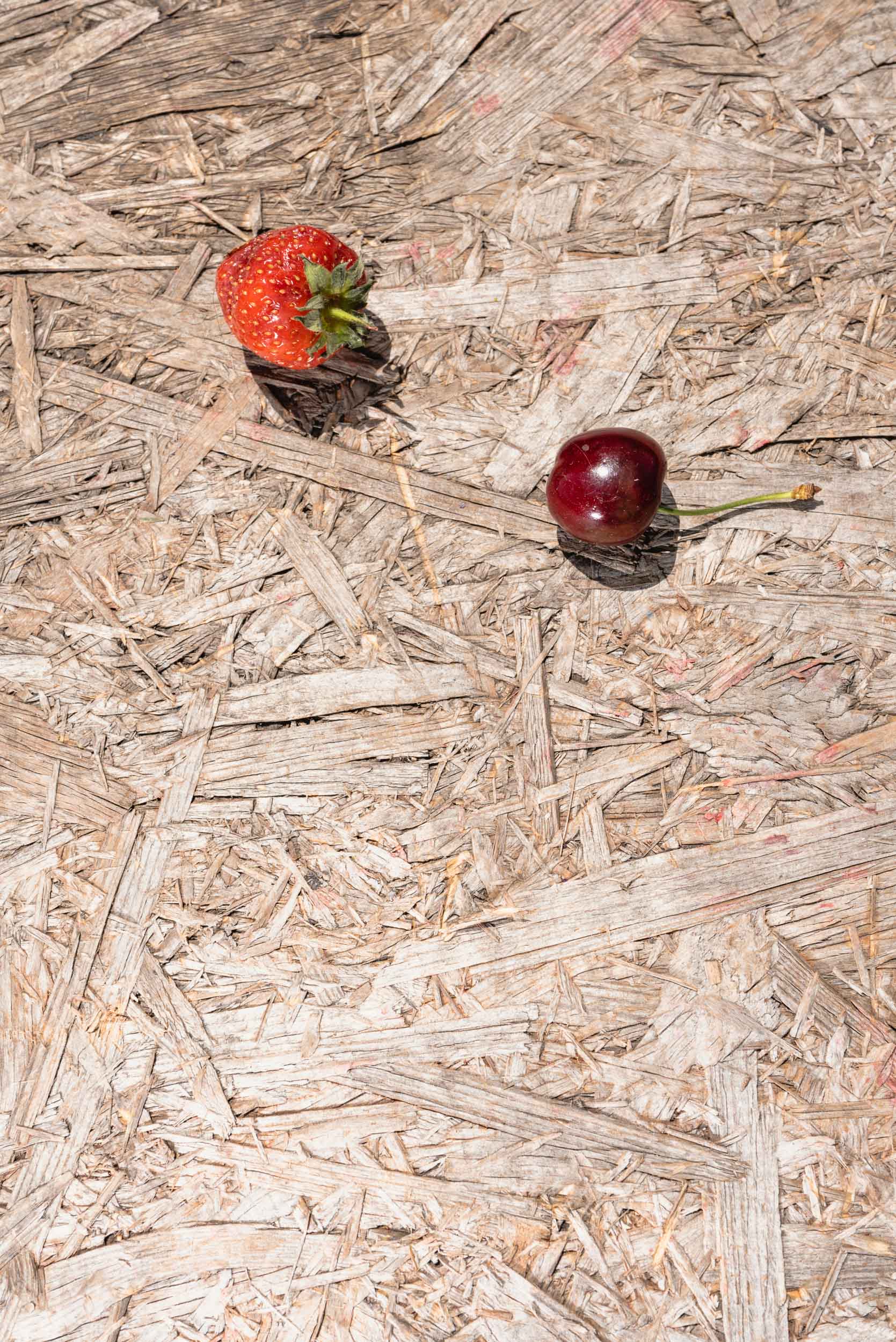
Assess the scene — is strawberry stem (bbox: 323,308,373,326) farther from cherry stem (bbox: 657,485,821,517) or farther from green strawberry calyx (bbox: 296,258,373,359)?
cherry stem (bbox: 657,485,821,517)

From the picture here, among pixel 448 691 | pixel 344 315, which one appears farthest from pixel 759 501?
pixel 344 315

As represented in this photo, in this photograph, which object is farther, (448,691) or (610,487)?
(448,691)

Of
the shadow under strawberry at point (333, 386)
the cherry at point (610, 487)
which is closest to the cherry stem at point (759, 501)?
the cherry at point (610, 487)

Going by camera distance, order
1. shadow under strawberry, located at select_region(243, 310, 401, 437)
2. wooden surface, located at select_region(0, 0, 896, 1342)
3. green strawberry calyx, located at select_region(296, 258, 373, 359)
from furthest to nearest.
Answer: shadow under strawberry, located at select_region(243, 310, 401, 437) < wooden surface, located at select_region(0, 0, 896, 1342) < green strawberry calyx, located at select_region(296, 258, 373, 359)

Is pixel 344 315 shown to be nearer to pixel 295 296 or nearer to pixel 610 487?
pixel 295 296

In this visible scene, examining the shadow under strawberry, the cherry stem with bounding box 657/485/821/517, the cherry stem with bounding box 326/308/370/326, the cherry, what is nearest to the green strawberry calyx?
the cherry stem with bounding box 326/308/370/326

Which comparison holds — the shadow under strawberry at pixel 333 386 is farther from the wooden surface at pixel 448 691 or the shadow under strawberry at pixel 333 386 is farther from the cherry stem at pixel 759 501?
the cherry stem at pixel 759 501

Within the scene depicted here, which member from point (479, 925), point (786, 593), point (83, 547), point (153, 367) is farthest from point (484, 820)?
point (153, 367)
